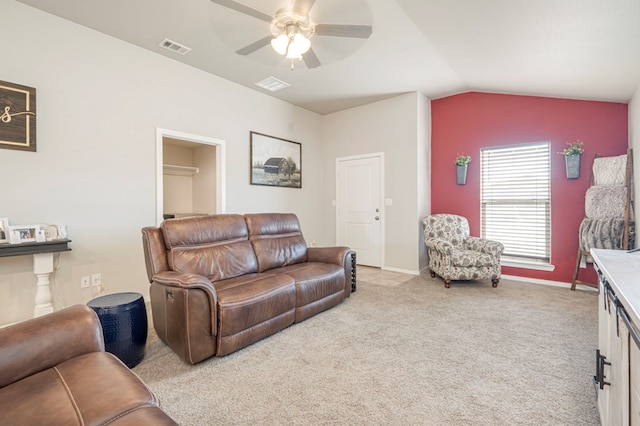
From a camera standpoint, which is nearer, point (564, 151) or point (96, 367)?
point (96, 367)

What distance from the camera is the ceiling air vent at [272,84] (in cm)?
424

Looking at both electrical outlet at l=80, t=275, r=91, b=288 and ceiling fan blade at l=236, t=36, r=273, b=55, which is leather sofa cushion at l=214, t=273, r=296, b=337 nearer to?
Answer: electrical outlet at l=80, t=275, r=91, b=288

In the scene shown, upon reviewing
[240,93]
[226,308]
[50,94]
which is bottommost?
[226,308]

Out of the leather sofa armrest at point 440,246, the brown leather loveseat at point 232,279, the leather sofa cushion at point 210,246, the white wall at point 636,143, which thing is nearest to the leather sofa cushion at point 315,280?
the brown leather loveseat at point 232,279

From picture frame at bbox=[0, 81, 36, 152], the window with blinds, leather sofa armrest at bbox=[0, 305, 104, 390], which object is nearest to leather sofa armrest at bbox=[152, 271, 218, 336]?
leather sofa armrest at bbox=[0, 305, 104, 390]

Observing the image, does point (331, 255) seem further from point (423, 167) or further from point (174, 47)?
point (174, 47)

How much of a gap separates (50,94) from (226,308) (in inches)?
105

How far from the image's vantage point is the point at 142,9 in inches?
106

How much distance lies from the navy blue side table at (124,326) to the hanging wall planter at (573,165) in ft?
16.4

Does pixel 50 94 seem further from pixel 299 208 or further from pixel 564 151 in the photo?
pixel 564 151

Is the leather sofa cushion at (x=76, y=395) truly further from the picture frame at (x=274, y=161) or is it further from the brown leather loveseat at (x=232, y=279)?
the picture frame at (x=274, y=161)

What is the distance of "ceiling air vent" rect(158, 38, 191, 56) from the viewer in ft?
10.7

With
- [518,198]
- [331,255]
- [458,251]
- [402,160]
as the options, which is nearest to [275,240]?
[331,255]

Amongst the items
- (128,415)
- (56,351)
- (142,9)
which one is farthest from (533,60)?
(56,351)
